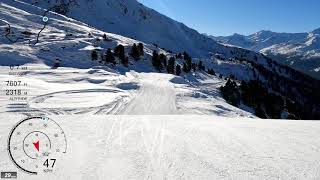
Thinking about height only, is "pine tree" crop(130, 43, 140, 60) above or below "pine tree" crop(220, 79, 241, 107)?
above

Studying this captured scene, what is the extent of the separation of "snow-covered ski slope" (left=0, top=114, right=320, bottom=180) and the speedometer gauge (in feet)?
0.58

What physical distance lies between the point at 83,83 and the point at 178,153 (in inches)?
1738

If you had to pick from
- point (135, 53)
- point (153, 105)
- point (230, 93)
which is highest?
point (135, 53)

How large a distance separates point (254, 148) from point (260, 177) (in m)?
2.47

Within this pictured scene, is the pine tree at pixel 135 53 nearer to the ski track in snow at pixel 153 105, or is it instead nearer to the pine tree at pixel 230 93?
the pine tree at pixel 230 93

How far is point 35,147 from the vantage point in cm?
778

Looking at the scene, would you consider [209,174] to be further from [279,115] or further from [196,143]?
[279,115]

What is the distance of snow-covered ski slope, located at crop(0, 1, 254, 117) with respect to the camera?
28.2 meters

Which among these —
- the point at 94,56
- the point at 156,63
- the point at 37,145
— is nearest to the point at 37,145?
the point at 37,145

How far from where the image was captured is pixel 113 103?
32344 mm

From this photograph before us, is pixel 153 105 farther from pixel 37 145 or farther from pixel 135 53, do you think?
pixel 135 53

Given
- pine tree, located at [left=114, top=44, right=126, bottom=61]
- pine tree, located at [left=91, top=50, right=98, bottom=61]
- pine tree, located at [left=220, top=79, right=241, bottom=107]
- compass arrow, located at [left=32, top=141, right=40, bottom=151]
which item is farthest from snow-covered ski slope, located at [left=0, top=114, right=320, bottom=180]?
pine tree, located at [left=114, top=44, right=126, bottom=61]

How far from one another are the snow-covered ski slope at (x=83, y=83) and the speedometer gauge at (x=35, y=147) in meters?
11.8

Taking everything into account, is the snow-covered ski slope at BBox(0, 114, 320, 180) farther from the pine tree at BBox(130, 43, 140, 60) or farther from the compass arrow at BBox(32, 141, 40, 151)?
the pine tree at BBox(130, 43, 140, 60)
